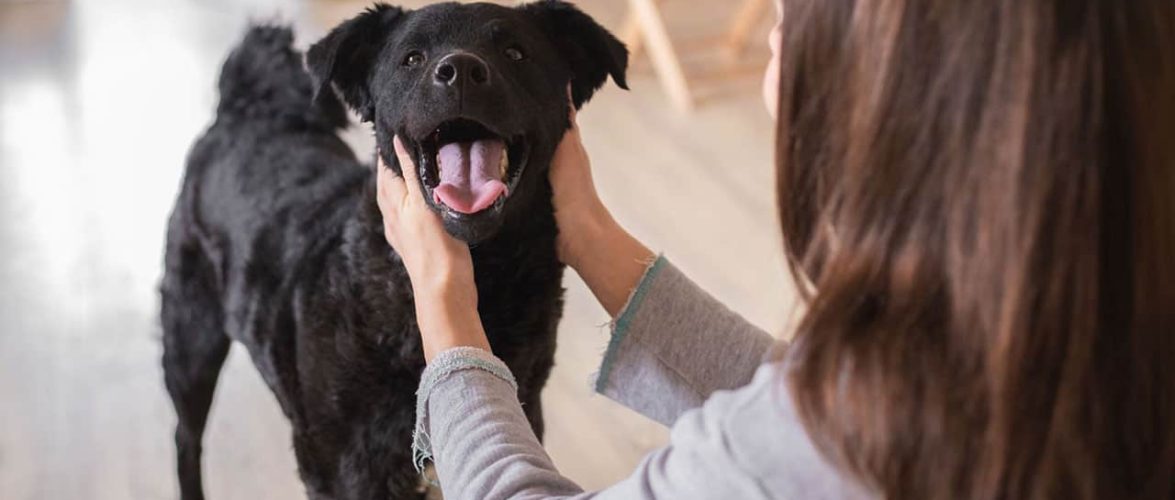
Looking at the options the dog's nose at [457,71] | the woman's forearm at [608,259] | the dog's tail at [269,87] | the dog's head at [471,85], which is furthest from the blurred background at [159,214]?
the dog's nose at [457,71]

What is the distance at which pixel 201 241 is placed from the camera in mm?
1748

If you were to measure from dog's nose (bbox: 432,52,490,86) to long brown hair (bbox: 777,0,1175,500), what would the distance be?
0.46 meters

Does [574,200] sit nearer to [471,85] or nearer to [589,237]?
[589,237]

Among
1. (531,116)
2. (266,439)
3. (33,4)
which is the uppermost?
(33,4)

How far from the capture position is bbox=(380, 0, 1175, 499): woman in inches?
27.9

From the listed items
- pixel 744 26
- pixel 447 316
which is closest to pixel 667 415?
pixel 447 316

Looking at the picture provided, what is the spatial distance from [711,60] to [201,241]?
2080mm

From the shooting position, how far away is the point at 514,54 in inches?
51.4

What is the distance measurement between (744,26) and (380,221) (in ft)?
7.45

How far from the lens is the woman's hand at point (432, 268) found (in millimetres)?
1191

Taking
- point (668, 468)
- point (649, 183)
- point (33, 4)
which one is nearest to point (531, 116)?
point (668, 468)

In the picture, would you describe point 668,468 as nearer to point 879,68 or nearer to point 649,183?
point 879,68

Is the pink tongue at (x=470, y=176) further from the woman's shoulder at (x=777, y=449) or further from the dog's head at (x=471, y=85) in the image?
the woman's shoulder at (x=777, y=449)

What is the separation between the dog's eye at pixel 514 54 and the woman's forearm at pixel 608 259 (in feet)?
0.67
